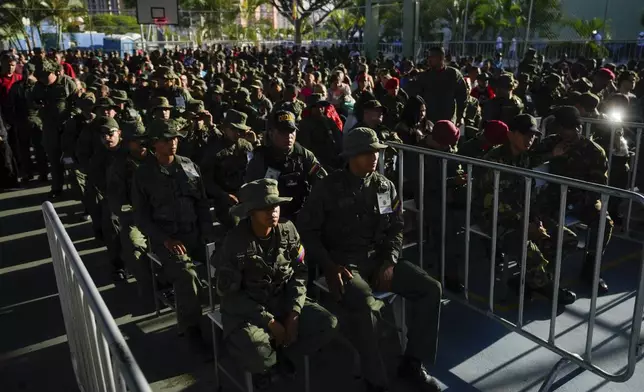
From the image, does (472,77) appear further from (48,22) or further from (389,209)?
(48,22)

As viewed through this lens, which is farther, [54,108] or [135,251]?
[54,108]

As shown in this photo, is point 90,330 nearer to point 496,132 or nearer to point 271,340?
point 271,340

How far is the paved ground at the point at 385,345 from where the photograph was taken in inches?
162

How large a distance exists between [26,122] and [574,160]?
8.80 metres

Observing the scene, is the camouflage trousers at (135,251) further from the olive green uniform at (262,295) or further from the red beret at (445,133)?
the red beret at (445,133)

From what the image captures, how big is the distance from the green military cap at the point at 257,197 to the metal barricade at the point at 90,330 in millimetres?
1023

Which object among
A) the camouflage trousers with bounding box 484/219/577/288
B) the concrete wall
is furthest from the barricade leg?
the concrete wall

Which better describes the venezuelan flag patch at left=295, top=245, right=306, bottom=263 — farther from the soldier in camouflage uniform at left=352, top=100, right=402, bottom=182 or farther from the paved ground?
the soldier in camouflage uniform at left=352, top=100, right=402, bottom=182

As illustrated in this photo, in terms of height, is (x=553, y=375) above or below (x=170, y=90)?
below

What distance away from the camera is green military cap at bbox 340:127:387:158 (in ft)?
13.1

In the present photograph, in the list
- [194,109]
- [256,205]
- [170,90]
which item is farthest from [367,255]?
[170,90]

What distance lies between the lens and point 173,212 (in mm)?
4641

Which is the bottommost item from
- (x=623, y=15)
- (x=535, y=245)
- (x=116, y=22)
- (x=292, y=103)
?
(x=535, y=245)

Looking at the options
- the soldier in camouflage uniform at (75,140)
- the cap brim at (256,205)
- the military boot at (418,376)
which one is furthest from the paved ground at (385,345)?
the soldier in camouflage uniform at (75,140)
